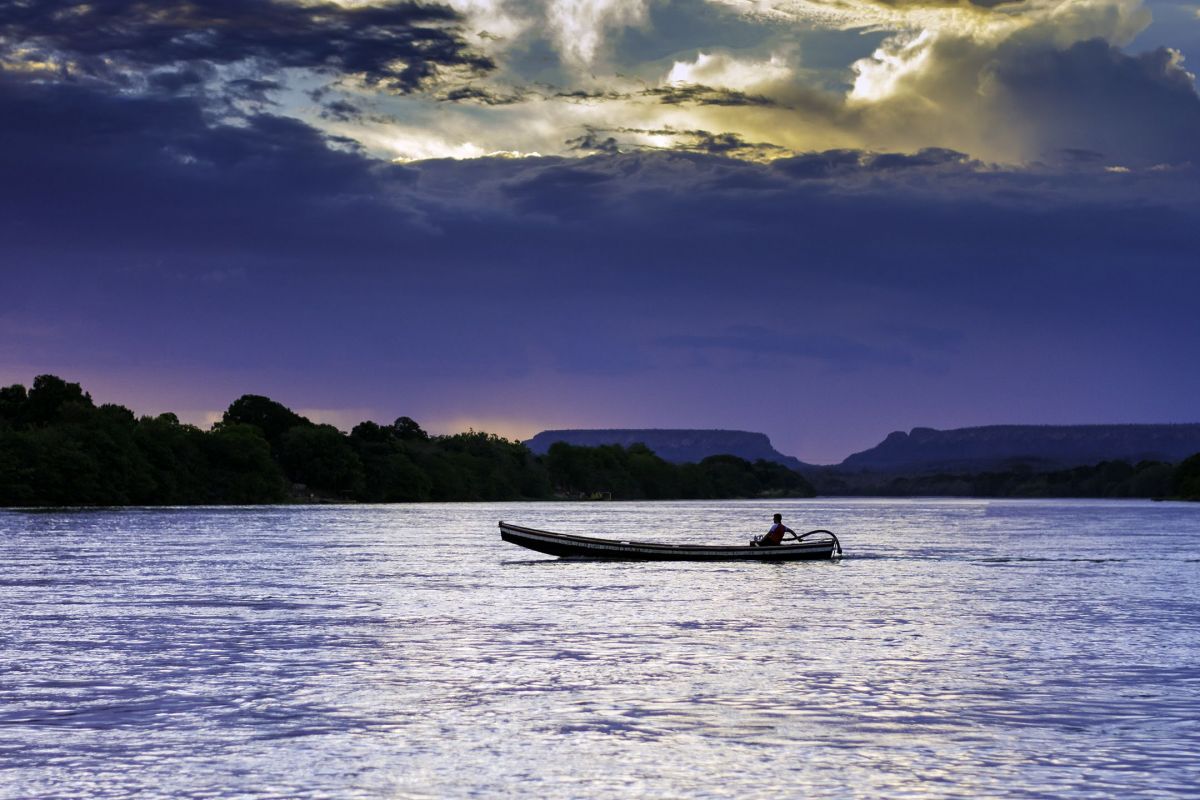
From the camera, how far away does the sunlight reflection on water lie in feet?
60.4

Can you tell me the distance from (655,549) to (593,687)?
40329 mm

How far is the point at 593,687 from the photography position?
26047 millimetres

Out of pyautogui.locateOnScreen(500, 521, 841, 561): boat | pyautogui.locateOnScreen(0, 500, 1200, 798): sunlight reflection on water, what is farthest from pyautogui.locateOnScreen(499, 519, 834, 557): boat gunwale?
pyautogui.locateOnScreen(0, 500, 1200, 798): sunlight reflection on water

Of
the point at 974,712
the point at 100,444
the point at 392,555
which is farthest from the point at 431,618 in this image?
the point at 100,444

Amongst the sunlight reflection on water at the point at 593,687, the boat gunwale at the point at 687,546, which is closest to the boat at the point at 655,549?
the boat gunwale at the point at 687,546

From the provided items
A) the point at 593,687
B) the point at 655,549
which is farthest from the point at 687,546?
the point at 593,687

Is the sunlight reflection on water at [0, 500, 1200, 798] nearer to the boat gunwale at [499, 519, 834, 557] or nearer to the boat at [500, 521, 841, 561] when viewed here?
the boat gunwale at [499, 519, 834, 557]

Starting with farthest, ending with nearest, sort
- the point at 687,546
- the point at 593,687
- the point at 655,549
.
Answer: the point at 655,549 → the point at 687,546 → the point at 593,687

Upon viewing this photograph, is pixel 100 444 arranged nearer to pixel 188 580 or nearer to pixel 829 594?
pixel 188 580

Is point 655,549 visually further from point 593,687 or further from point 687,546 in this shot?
point 593,687

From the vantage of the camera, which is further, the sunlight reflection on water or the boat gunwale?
the boat gunwale

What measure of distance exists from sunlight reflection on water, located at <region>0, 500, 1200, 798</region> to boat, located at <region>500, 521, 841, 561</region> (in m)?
8.28

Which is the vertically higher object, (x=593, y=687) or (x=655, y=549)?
(x=655, y=549)

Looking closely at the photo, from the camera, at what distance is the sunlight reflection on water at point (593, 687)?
1842cm
